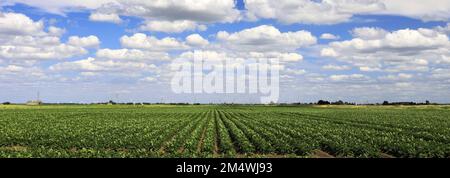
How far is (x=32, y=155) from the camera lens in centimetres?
2291

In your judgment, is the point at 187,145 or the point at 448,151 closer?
the point at 448,151

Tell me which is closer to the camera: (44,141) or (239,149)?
(239,149)
